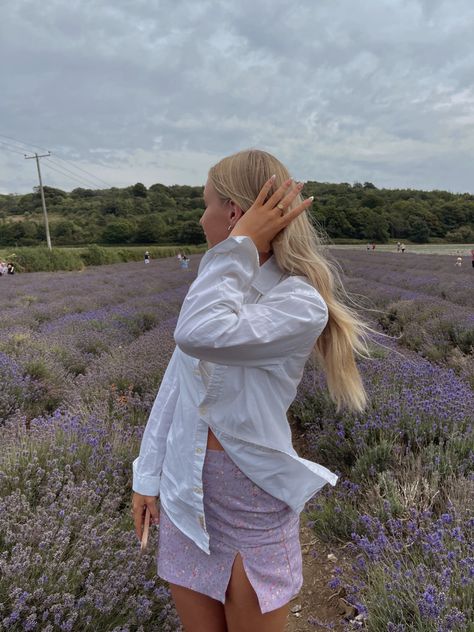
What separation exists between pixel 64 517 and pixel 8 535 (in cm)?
23

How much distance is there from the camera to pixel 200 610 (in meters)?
1.25

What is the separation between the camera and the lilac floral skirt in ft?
3.84

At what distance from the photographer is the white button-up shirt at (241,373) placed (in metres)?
1.07

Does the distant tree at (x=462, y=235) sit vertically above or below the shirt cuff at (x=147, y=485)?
below

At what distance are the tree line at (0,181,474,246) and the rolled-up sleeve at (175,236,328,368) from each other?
6427 centimetres

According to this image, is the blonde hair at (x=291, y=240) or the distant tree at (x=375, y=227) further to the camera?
the distant tree at (x=375, y=227)

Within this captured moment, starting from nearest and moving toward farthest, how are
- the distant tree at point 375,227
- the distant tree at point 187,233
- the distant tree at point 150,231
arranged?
the distant tree at point 150,231, the distant tree at point 187,233, the distant tree at point 375,227

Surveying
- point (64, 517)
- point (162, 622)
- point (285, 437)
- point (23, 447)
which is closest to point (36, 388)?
point (23, 447)

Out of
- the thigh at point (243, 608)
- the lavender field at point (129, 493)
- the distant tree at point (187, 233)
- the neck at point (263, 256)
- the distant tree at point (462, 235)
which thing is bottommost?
the distant tree at point (462, 235)

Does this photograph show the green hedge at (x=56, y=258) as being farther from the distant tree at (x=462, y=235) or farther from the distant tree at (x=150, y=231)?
the distant tree at (x=462, y=235)

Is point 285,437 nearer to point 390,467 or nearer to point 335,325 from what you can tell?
point 335,325

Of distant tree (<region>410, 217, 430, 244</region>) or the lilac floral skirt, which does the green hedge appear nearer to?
the lilac floral skirt

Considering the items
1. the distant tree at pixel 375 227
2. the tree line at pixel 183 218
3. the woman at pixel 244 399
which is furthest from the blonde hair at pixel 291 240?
the distant tree at pixel 375 227

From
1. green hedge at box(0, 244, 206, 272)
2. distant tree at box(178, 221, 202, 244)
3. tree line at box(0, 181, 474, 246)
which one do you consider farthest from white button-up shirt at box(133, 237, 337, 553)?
distant tree at box(178, 221, 202, 244)
